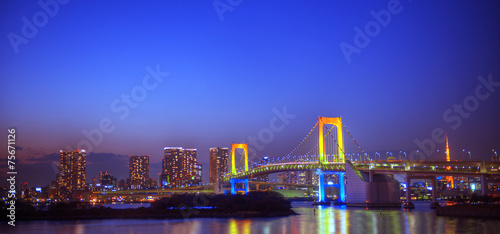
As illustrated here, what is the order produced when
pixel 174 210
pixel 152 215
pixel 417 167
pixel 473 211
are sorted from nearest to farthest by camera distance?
pixel 473 211
pixel 152 215
pixel 174 210
pixel 417 167

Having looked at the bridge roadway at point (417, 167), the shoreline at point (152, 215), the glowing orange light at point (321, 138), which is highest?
the glowing orange light at point (321, 138)

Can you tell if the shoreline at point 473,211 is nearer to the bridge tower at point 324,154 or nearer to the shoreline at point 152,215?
the shoreline at point 152,215

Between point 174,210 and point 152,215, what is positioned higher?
point 174,210

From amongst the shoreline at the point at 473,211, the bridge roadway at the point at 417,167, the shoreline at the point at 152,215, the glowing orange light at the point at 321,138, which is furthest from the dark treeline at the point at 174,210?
the glowing orange light at the point at 321,138

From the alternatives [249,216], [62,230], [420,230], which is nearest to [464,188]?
[249,216]

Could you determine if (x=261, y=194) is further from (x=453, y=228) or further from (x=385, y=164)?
(x=453, y=228)

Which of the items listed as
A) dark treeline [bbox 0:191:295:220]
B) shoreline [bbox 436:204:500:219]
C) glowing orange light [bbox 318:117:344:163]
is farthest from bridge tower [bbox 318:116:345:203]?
shoreline [bbox 436:204:500:219]

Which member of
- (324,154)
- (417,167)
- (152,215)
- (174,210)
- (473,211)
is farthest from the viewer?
(324,154)

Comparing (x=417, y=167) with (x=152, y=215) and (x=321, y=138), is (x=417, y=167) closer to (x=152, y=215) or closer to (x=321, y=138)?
(x=321, y=138)

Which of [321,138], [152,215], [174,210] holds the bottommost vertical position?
[152,215]

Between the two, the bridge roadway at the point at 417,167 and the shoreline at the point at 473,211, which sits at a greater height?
the bridge roadway at the point at 417,167

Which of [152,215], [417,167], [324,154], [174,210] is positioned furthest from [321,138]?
[152,215]
